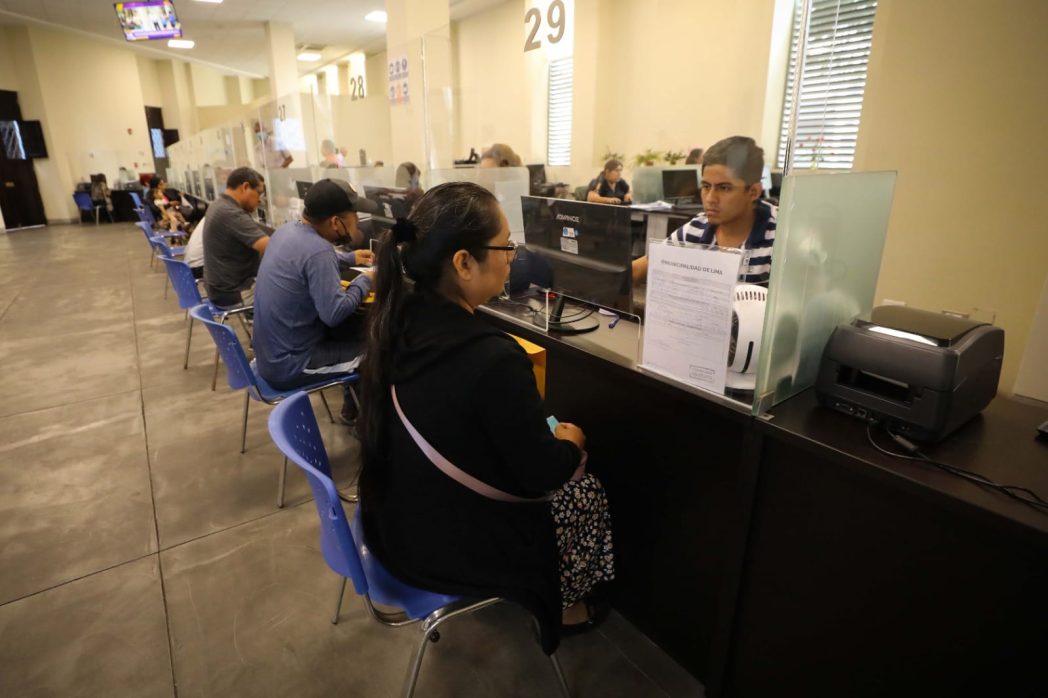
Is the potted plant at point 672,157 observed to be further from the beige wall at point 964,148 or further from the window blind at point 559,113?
the beige wall at point 964,148

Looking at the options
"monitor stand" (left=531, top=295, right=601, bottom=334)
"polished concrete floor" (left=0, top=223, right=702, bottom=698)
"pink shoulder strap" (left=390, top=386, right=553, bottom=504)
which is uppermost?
"monitor stand" (left=531, top=295, right=601, bottom=334)

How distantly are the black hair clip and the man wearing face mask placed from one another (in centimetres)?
108

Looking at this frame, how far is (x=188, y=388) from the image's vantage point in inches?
125

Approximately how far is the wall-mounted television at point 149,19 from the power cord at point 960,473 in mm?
9100

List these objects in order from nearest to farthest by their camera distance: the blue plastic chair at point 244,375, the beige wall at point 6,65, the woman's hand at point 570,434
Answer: the woman's hand at point 570,434, the blue plastic chair at point 244,375, the beige wall at point 6,65

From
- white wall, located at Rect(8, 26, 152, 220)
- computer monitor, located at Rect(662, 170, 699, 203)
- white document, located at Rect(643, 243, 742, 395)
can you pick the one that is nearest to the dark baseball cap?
white document, located at Rect(643, 243, 742, 395)

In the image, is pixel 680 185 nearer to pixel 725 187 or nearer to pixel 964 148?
pixel 964 148

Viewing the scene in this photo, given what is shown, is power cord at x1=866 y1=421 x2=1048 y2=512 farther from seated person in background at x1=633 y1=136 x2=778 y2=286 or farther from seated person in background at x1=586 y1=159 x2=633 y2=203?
seated person in background at x1=586 y1=159 x2=633 y2=203

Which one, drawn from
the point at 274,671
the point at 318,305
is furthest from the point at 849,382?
the point at 318,305

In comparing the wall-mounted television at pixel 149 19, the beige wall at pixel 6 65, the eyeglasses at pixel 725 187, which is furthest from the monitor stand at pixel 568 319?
the beige wall at pixel 6 65

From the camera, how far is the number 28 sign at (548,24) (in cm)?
373

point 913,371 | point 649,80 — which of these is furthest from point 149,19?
point 913,371

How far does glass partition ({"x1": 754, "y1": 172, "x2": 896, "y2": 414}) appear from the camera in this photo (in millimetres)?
1003

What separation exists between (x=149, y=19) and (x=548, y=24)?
21.0 feet
